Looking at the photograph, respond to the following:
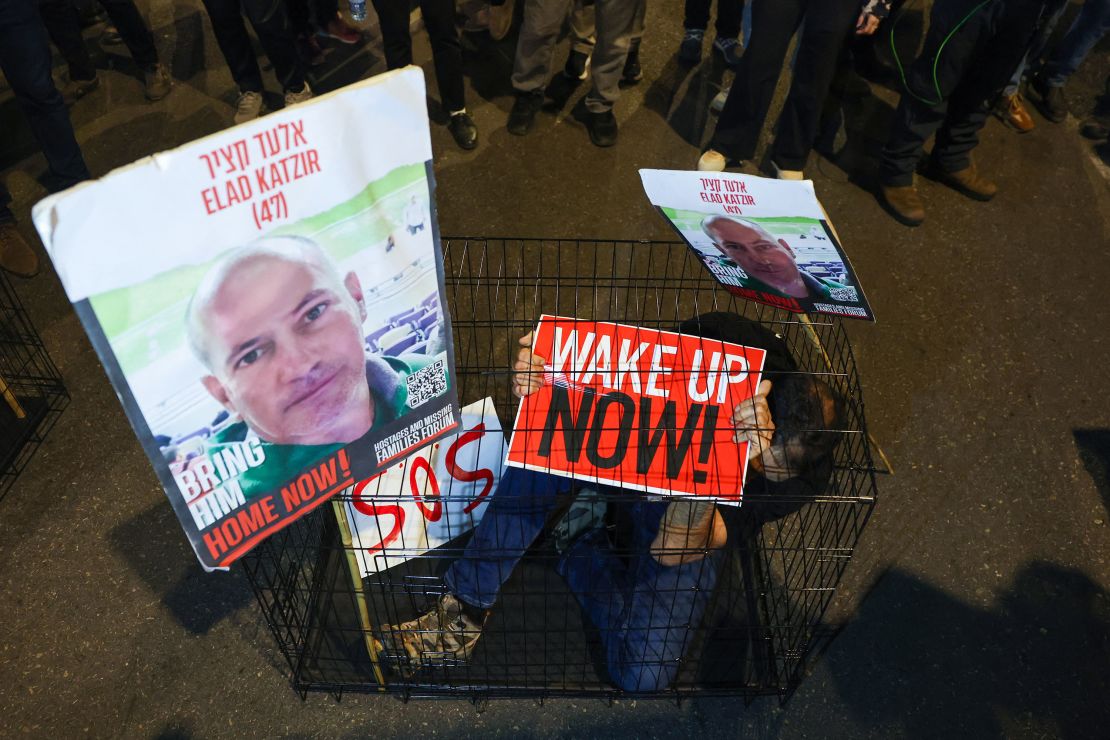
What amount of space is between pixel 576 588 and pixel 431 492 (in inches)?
17.5

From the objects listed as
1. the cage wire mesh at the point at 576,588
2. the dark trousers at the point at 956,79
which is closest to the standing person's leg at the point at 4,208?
the cage wire mesh at the point at 576,588

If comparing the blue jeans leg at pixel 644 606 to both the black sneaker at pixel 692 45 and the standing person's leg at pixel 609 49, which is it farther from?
the black sneaker at pixel 692 45

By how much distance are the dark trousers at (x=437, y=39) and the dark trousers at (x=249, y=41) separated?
13.9 inches

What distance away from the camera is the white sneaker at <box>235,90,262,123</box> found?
341 centimetres

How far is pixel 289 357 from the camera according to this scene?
1182 mm

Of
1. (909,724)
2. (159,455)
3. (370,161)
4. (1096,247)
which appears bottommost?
(909,724)

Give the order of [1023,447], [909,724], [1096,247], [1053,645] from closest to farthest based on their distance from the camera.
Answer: [909,724]
[1053,645]
[1023,447]
[1096,247]

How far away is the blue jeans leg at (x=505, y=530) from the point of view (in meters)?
1.91

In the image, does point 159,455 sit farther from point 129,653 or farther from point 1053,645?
point 1053,645

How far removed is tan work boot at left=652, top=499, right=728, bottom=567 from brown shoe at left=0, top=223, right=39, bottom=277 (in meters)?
2.31

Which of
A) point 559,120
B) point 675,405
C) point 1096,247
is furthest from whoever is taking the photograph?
point 559,120

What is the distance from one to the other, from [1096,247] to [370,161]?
2937 millimetres

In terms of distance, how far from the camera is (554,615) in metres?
2.14

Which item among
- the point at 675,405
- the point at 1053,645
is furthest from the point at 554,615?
the point at 1053,645
